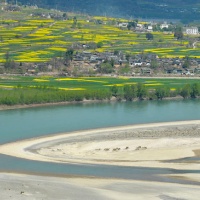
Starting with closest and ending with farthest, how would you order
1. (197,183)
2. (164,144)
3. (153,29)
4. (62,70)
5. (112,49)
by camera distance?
(197,183)
(164,144)
(62,70)
(112,49)
(153,29)

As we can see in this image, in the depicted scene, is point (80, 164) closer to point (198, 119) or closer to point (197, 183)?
point (197, 183)

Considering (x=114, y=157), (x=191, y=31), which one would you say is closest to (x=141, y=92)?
(x=114, y=157)

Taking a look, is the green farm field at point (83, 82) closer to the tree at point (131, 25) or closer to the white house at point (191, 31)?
the tree at point (131, 25)

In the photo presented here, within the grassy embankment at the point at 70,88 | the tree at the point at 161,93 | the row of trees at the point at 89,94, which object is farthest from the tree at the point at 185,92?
the tree at the point at 161,93

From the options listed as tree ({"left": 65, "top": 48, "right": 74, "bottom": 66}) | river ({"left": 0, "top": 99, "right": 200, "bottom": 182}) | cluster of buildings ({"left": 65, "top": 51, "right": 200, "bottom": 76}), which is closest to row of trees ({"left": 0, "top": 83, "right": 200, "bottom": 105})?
river ({"left": 0, "top": 99, "right": 200, "bottom": 182})

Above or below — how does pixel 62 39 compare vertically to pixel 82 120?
above

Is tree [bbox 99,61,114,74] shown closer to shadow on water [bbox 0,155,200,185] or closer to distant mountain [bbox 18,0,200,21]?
shadow on water [bbox 0,155,200,185]

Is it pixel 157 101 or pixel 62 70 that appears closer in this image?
pixel 157 101

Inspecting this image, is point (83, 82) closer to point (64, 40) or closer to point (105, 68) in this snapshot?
point (105, 68)

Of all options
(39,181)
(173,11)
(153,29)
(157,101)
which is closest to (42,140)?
(39,181)
